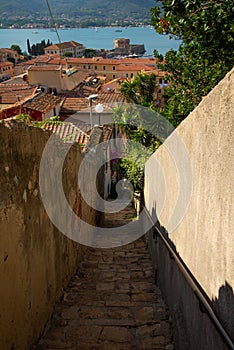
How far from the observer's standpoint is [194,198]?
3.96m

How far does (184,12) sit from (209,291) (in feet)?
25.7

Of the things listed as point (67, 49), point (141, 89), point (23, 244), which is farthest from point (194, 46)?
point (67, 49)

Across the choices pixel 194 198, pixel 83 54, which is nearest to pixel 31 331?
pixel 194 198

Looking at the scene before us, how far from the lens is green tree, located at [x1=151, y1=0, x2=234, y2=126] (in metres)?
8.55

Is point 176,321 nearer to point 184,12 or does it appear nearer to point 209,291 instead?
point 209,291

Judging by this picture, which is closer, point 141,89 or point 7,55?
point 141,89

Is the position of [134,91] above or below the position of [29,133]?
below

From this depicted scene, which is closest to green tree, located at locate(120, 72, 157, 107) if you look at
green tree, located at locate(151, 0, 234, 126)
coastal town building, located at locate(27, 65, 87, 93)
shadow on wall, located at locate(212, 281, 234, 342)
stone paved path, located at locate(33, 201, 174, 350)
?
green tree, located at locate(151, 0, 234, 126)

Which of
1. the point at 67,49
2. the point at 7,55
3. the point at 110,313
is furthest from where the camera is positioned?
the point at 67,49

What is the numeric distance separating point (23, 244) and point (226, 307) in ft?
6.56

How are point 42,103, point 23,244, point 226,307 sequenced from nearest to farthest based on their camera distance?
1. point 226,307
2. point 23,244
3. point 42,103

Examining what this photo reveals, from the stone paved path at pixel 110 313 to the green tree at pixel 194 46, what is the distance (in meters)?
5.76

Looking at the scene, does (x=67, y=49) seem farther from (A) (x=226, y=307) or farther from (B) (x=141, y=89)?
(A) (x=226, y=307)

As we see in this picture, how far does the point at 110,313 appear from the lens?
522 cm
